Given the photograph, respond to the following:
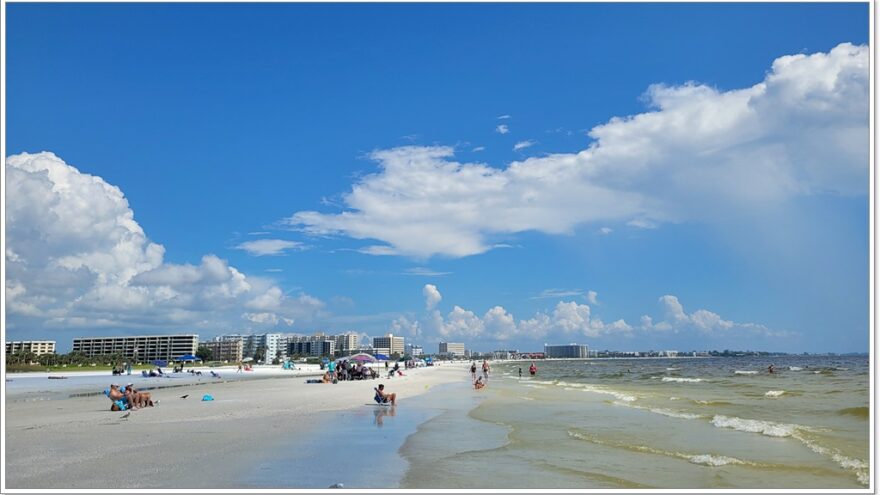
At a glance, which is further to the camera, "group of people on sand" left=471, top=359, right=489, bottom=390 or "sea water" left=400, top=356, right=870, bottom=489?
"group of people on sand" left=471, top=359, right=489, bottom=390

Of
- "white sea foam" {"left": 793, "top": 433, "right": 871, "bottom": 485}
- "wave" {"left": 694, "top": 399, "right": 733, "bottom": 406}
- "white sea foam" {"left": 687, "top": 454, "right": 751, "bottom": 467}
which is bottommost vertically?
"wave" {"left": 694, "top": 399, "right": 733, "bottom": 406}

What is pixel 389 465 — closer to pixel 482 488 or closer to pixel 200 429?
pixel 482 488

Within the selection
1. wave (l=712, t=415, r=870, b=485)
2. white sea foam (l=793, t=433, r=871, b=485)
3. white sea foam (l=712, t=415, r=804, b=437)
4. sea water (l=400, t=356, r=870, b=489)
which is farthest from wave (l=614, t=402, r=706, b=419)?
white sea foam (l=793, t=433, r=871, b=485)

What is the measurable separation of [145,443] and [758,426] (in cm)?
1740

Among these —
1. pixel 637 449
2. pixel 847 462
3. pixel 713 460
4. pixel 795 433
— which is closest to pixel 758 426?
pixel 795 433

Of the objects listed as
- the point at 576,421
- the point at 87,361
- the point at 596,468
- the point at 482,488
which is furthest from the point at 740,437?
the point at 87,361

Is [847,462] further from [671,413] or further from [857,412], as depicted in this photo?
[857,412]

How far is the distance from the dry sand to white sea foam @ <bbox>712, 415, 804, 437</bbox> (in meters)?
12.9

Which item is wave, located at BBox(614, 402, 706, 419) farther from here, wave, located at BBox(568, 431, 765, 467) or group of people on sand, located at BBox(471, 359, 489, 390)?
group of people on sand, located at BBox(471, 359, 489, 390)

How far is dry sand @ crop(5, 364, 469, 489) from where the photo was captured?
33.3 feet

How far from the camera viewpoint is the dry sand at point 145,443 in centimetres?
1015

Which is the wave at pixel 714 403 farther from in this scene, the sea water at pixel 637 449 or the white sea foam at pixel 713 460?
the white sea foam at pixel 713 460

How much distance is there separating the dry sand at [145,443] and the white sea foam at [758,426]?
12.9m

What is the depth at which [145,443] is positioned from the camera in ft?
45.3
